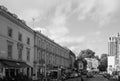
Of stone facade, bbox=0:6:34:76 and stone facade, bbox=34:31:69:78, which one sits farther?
stone facade, bbox=34:31:69:78

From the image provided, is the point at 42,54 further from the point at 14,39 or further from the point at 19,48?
the point at 14,39

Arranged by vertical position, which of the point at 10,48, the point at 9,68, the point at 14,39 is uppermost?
the point at 14,39

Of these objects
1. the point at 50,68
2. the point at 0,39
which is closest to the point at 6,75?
the point at 0,39

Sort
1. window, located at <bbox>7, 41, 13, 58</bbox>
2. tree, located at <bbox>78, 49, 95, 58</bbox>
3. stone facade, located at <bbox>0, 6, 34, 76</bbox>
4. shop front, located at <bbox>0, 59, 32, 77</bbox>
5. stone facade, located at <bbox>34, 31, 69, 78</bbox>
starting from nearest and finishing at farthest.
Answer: shop front, located at <bbox>0, 59, 32, 77</bbox>
stone facade, located at <bbox>0, 6, 34, 76</bbox>
window, located at <bbox>7, 41, 13, 58</bbox>
stone facade, located at <bbox>34, 31, 69, 78</bbox>
tree, located at <bbox>78, 49, 95, 58</bbox>

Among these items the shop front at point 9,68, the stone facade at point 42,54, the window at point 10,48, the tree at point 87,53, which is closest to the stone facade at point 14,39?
the window at point 10,48

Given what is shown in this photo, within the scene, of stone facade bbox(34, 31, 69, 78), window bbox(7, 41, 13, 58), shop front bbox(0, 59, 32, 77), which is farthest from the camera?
stone facade bbox(34, 31, 69, 78)

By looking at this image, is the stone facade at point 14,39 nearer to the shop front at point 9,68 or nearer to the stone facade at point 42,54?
the shop front at point 9,68

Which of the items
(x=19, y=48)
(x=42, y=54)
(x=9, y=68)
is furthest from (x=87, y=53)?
(x=9, y=68)

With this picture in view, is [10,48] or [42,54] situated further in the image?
[42,54]

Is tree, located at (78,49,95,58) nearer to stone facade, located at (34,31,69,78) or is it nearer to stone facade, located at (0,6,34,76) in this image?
stone facade, located at (34,31,69,78)

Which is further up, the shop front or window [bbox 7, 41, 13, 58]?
window [bbox 7, 41, 13, 58]

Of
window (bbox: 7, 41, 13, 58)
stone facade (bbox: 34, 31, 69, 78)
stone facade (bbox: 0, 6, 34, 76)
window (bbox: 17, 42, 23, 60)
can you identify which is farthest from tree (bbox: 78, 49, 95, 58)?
window (bbox: 7, 41, 13, 58)

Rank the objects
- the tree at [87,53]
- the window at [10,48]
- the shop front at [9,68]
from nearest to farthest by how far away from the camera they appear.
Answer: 1. the shop front at [9,68]
2. the window at [10,48]
3. the tree at [87,53]

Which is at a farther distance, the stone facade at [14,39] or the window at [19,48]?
the window at [19,48]
